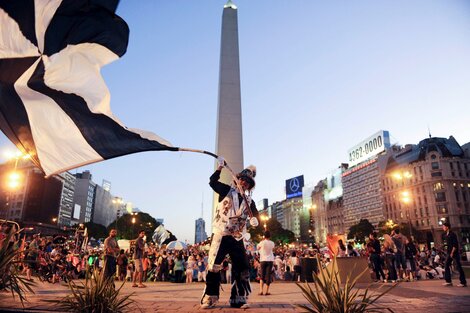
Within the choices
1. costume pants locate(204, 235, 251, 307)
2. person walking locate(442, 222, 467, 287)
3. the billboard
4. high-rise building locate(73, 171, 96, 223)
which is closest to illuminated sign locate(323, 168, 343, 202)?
the billboard

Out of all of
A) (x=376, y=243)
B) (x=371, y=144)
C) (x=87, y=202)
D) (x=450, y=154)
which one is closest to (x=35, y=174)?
(x=87, y=202)

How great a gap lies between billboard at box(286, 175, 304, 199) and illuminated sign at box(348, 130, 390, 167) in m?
19.8

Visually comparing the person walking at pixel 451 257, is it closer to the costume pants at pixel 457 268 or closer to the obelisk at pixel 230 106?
the costume pants at pixel 457 268

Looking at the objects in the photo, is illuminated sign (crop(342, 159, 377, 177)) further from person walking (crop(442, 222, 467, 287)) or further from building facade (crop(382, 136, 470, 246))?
person walking (crop(442, 222, 467, 287))

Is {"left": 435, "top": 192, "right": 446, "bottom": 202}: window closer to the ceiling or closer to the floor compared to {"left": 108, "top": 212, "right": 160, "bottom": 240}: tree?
closer to the ceiling

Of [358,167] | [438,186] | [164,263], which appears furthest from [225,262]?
[358,167]

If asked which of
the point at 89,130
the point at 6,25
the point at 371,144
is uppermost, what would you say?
the point at 371,144

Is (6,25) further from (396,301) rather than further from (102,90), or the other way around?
(396,301)

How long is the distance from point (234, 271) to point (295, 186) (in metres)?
106

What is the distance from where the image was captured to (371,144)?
10044cm

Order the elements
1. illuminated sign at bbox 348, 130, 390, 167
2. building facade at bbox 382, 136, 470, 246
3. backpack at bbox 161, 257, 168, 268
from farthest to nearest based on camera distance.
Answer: illuminated sign at bbox 348, 130, 390, 167 → building facade at bbox 382, 136, 470, 246 → backpack at bbox 161, 257, 168, 268

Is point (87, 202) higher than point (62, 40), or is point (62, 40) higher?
point (87, 202)

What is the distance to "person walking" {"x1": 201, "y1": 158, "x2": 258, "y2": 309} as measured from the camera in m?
5.22

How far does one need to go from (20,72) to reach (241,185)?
12.9 ft
